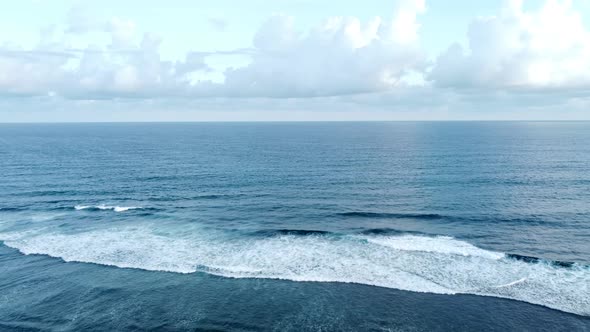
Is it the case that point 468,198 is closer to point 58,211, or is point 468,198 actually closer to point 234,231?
point 234,231

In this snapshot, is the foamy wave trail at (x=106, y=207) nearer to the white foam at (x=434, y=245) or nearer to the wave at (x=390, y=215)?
the wave at (x=390, y=215)

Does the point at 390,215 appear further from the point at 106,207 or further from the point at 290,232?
the point at 106,207

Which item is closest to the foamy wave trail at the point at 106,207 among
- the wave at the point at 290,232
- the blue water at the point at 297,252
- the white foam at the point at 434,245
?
the blue water at the point at 297,252

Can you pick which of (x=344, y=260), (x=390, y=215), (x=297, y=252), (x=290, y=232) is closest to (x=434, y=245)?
(x=344, y=260)

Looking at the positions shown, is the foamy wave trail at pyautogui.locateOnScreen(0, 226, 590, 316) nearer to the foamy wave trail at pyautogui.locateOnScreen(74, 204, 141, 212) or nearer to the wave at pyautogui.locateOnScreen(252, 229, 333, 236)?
the wave at pyautogui.locateOnScreen(252, 229, 333, 236)

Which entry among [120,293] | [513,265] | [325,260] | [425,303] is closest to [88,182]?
[120,293]
